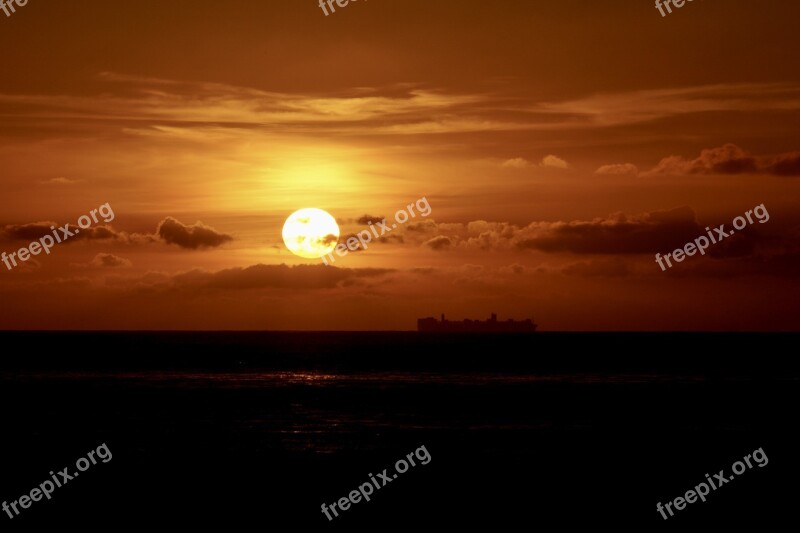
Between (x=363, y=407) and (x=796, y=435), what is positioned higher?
(x=363, y=407)

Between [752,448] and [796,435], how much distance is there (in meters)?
8.10

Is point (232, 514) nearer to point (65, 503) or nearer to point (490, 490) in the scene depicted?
point (65, 503)

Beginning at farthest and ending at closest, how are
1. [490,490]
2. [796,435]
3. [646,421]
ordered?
[646,421] < [796,435] < [490,490]

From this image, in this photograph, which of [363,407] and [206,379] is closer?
[363,407]

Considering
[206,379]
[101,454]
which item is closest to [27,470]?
[101,454]

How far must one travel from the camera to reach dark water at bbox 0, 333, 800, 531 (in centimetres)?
4281

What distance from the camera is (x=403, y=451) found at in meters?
60.9

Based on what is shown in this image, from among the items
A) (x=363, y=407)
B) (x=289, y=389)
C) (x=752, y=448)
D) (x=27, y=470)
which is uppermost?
(x=289, y=389)

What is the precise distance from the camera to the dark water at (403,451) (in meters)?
42.8

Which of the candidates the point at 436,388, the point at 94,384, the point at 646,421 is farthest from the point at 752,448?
the point at 94,384

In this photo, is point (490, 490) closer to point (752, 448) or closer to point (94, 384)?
point (752, 448)

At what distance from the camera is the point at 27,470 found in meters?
51.3

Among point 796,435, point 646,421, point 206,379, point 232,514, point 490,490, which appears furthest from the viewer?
point 206,379

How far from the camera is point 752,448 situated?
60.9 meters
